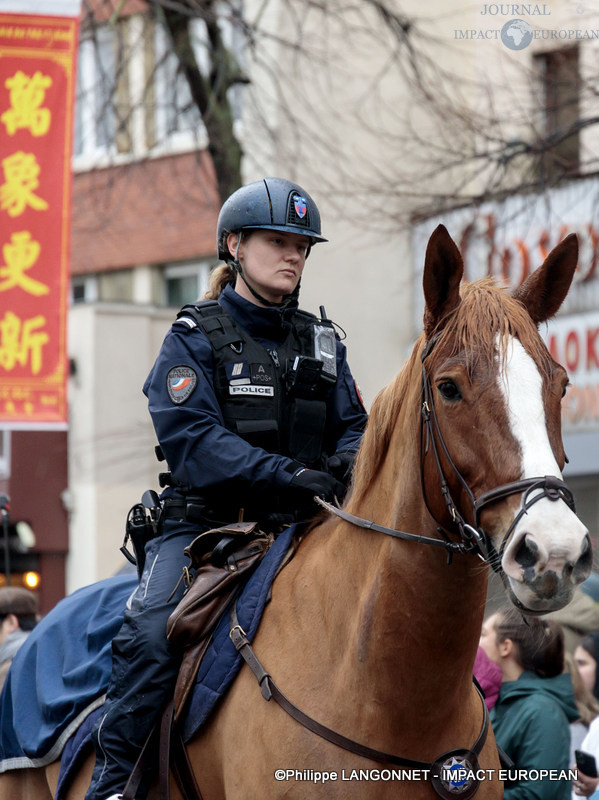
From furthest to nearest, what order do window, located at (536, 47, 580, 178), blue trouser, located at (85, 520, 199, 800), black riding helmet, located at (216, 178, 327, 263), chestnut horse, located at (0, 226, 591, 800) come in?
window, located at (536, 47, 580, 178), black riding helmet, located at (216, 178, 327, 263), blue trouser, located at (85, 520, 199, 800), chestnut horse, located at (0, 226, 591, 800)

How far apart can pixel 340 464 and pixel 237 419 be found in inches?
18.2

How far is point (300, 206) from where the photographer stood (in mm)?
5152

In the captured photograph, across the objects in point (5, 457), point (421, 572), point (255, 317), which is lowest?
point (5, 457)

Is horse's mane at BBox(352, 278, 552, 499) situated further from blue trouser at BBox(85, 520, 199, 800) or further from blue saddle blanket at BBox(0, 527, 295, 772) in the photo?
blue trouser at BBox(85, 520, 199, 800)

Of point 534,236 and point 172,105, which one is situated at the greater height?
point 172,105

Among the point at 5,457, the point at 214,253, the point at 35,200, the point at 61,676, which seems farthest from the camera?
the point at 214,253

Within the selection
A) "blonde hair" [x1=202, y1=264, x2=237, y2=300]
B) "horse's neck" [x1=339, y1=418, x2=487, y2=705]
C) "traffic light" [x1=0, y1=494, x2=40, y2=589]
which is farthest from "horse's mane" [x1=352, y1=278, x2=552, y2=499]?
"traffic light" [x1=0, y1=494, x2=40, y2=589]

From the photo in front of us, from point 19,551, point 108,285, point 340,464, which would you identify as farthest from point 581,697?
point 108,285

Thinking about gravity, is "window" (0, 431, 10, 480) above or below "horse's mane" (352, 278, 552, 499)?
below

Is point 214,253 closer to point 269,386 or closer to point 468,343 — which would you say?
point 269,386

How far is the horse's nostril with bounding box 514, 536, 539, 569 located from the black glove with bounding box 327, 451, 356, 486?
5.20 feet

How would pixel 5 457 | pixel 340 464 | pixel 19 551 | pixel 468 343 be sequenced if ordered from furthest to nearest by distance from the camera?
→ 1. pixel 5 457
2. pixel 19 551
3. pixel 340 464
4. pixel 468 343

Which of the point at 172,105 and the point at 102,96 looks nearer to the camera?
the point at 172,105

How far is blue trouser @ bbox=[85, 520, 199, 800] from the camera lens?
14.9 feet
